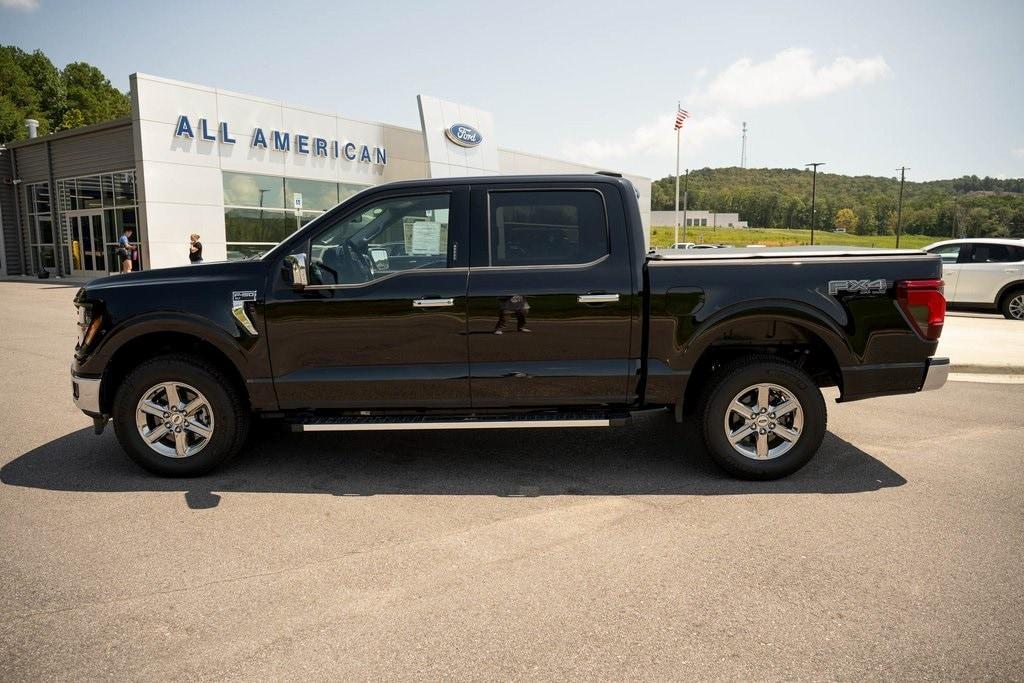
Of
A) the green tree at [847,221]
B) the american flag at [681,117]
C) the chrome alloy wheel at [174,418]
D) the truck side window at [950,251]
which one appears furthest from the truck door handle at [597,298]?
the green tree at [847,221]

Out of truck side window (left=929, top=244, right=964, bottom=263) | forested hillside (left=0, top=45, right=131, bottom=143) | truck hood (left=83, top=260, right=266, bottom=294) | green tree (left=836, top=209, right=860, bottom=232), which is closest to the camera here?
truck hood (left=83, top=260, right=266, bottom=294)

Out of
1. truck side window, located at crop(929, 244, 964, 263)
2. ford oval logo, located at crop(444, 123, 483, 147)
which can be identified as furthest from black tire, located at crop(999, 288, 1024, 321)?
ford oval logo, located at crop(444, 123, 483, 147)

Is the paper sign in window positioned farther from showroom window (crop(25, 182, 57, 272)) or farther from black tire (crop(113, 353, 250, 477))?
showroom window (crop(25, 182, 57, 272))

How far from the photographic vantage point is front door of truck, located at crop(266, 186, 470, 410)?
457 cm

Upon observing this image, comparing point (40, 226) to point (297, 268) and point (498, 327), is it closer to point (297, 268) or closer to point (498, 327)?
point (297, 268)

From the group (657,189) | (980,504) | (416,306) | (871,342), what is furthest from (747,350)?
(657,189)

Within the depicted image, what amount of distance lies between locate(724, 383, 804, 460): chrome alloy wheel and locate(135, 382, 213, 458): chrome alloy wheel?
11.3 feet

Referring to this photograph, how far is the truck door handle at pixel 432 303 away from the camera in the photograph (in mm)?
4535

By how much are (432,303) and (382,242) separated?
1.94ft

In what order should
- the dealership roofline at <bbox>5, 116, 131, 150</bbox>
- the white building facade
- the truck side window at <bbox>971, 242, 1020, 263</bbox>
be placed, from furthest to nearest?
the white building facade → the dealership roofline at <bbox>5, 116, 131, 150</bbox> → the truck side window at <bbox>971, 242, 1020, 263</bbox>

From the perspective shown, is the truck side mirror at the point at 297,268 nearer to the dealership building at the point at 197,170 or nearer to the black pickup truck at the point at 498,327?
the black pickup truck at the point at 498,327

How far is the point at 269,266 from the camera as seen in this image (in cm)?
464

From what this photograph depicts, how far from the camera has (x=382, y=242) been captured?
4750 mm

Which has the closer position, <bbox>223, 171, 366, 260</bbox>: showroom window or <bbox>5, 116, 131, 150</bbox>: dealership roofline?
<bbox>5, 116, 131, 150</bbox>: dealership roofline
